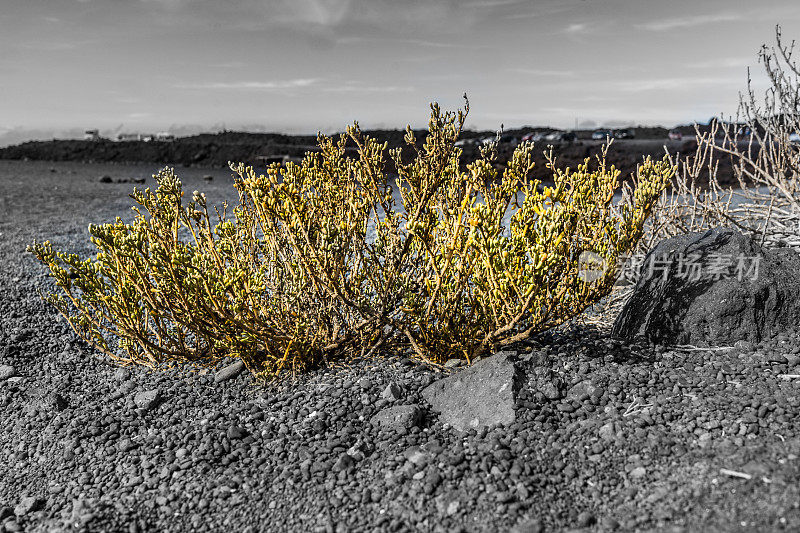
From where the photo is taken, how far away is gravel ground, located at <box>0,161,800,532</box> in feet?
7.49

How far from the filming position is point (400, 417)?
116 inches

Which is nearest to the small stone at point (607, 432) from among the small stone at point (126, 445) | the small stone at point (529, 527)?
the small stone at point (529, 527)

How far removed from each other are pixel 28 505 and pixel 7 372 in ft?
5.46

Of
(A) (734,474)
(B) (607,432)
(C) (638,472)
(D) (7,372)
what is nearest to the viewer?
(A) (734,474)

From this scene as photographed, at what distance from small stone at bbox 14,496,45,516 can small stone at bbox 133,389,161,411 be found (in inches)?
26.8

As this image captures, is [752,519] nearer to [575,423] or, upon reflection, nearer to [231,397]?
[575,423]

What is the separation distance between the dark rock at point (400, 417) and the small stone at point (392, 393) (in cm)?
10

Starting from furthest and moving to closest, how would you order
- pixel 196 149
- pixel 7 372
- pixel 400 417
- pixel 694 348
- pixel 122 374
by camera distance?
1. pixel 196 149
2. pixel 7 372
3. pixel 122 374
4. pixel 694 348
5. pixel 400 417

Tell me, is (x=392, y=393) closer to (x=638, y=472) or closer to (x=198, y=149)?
(x=638, y=472)

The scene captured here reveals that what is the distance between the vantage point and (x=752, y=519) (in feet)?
6.57

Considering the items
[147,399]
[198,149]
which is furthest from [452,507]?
[198,149]

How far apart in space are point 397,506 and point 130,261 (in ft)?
6.35

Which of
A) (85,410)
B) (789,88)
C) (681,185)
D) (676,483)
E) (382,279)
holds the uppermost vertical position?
(789,88)

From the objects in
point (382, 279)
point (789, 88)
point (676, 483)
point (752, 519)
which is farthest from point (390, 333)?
point (789, 88)
